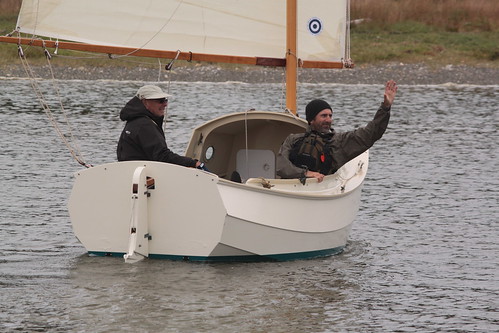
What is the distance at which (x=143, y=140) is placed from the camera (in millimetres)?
12031

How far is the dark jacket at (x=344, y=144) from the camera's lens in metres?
12.8

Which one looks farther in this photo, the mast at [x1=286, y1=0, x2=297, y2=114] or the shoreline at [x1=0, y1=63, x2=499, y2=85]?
the shoreline at [x1=0, y1=63, x2=499, y2=85]

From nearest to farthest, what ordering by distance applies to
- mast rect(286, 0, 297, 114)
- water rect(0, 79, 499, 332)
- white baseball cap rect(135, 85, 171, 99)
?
water rect(0, 79, 499, 332), white baseball cap rect(135, 85, 171, 99), mast rect(286, 0, 297, 114)

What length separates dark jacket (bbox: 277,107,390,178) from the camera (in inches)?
502

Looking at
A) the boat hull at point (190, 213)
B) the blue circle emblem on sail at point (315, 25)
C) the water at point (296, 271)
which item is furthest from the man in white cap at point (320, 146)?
the blue circle emblem on sail at point (315, 25)

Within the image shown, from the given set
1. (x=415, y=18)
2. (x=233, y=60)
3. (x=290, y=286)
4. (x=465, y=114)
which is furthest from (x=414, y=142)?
(x=415, y=18)

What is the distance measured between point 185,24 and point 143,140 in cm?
238

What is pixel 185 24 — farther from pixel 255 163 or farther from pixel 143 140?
pixel 143 140

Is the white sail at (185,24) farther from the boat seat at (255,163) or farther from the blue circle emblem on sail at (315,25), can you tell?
the boat seat at (255,163)

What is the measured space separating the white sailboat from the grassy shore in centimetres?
2678

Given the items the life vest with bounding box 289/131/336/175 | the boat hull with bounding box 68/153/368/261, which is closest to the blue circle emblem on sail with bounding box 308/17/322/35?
the life vest with bounding box 289/131/336/175

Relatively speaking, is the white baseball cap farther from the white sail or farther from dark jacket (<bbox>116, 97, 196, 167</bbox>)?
the white sail

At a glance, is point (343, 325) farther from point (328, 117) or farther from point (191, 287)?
point (328, 117)

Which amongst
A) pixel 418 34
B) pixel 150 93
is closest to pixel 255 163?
pixel 150 93
